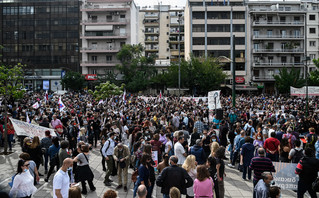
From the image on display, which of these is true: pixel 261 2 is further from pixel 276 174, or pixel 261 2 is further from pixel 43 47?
pixel 276 174

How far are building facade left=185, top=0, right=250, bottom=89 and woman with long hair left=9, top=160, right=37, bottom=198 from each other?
55.9m

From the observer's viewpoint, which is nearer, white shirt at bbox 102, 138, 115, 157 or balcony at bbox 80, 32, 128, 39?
white shirt at bbox 102, 138, 115, 157

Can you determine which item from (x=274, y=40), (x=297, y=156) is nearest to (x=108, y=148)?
(x=297, y=156)

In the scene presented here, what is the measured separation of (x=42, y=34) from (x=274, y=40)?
51775mm

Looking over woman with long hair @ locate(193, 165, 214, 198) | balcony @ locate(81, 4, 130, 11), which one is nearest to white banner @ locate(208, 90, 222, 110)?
woman with long hair @ locate(193, 165, 214, 198)

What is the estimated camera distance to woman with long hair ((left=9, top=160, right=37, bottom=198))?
6211 mm

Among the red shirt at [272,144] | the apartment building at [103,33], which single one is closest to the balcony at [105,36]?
the apartment building at [103,33]

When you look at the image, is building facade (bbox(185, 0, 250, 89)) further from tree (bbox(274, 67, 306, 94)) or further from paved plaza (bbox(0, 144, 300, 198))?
paved plaza (bbox(0, 144, 300, 198))

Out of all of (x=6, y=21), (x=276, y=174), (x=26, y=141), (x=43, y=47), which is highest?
(x=6, y=21)

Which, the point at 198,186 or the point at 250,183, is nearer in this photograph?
the point at 198,186

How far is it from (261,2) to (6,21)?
58.0 meters

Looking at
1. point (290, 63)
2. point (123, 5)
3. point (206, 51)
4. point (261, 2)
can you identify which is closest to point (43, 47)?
point (123, 5)

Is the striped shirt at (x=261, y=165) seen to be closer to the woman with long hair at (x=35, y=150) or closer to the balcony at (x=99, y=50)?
the woman with long hair at (x=35, y=150)

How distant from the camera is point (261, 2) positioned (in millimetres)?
62219
